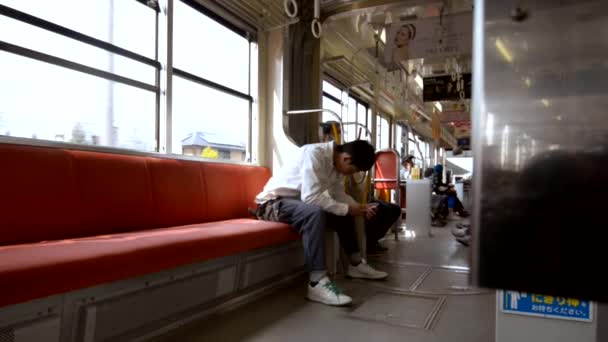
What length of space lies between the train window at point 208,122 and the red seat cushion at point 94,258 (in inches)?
62.1

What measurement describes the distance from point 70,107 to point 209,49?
5.24 feet

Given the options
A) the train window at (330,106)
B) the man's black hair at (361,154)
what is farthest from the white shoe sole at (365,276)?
the train window at (330,106)

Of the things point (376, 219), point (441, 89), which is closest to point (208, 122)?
point (376, 219)

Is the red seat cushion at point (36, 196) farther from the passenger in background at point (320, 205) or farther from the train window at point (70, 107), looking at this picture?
the passenger in background at point (320, 205)

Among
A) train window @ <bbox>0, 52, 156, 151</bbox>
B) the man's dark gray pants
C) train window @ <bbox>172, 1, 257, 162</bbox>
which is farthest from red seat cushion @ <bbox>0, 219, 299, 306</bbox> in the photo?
train window @ <bbox>172, 1, 257, 162</bbox>

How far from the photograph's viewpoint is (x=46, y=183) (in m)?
1.83

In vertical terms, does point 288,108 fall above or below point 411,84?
below

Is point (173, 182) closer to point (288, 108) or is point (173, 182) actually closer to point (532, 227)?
point (288, 108)

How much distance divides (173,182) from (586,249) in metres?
2.52

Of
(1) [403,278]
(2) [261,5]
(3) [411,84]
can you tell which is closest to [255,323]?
(1) [403,278]

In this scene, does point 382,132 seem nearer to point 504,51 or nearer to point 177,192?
point 177,192

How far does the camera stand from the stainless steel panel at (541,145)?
0.37 m

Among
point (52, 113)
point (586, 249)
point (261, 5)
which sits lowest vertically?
point (586, 249)

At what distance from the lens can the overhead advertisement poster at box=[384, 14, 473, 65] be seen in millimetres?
4215
